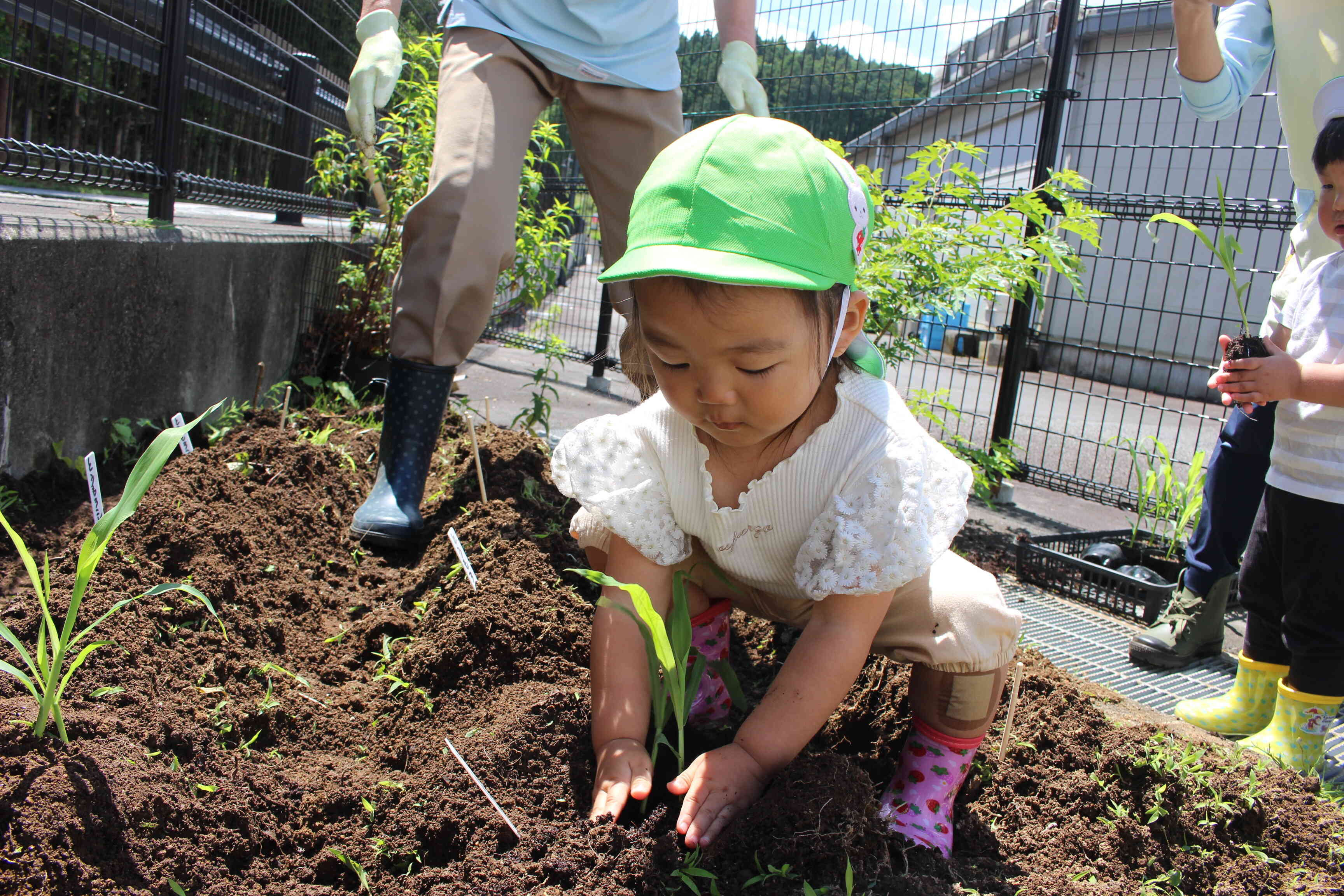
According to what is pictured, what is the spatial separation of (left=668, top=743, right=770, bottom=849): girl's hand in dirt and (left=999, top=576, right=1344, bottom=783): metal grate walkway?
131 centimetres

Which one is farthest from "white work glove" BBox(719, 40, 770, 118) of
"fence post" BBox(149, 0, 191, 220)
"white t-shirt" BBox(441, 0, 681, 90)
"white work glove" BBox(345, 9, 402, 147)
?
"fence post" BBox(149, 0, 191, 220)

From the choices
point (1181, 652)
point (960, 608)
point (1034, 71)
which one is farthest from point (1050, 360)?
point (960, 608)

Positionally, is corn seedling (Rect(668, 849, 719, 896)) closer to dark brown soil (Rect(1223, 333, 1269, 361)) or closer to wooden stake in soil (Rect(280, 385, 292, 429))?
dark brown soil (Rect(1223, 333, 1269, 361))

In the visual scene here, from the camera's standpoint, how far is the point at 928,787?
142 cm

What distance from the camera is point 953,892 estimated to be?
1239 millimetres

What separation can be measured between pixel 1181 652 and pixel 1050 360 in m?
2.36

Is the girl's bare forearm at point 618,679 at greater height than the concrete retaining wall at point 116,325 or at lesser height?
lesser

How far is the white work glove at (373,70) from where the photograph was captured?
2.55 m

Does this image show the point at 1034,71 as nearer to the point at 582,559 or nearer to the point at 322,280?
the point at 322,280

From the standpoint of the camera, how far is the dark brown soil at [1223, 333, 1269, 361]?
1878 millimetres

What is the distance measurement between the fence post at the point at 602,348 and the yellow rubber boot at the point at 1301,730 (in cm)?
436

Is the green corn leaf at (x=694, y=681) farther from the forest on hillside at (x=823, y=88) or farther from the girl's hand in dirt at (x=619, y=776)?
the forest on hillside at (x=823, y=88)

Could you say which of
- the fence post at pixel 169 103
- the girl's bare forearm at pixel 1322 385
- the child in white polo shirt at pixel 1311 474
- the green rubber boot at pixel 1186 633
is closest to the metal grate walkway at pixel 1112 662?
the green rubber boot at pixel 1186 633

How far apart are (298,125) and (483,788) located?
13.4 ft
